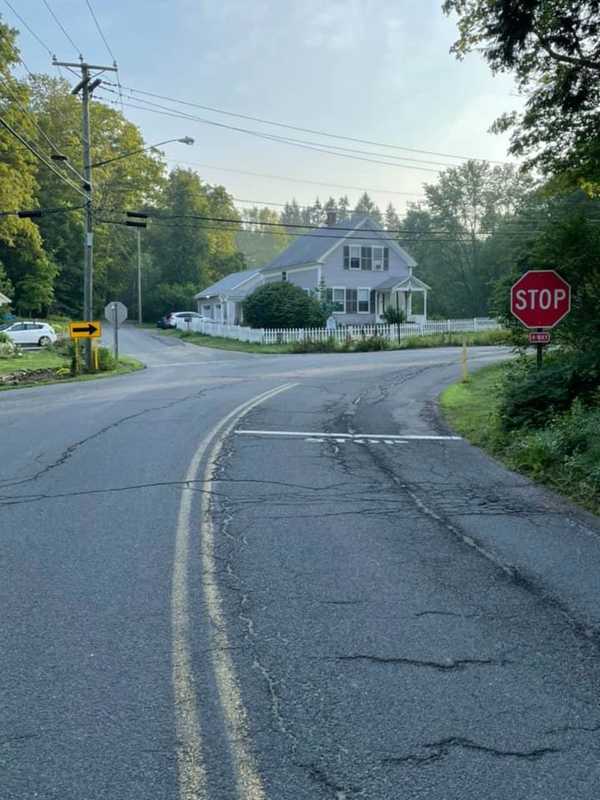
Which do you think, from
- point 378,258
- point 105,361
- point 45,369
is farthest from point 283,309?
point 45,369

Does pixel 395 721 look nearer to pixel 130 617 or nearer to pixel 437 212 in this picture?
pixel 130 617

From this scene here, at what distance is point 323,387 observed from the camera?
2039 cm

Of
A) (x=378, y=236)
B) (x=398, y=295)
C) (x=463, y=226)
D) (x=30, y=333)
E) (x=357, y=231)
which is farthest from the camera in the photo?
(x=463, y=226)

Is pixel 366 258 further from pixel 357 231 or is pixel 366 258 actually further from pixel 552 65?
pixel 552 65

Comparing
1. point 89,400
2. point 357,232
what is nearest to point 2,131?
point 357,232

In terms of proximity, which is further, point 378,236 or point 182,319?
point 182,319

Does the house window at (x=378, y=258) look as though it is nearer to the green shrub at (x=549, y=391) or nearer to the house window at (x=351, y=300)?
the house window at (x=351, y=300)

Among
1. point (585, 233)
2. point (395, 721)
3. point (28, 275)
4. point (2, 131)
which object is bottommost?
point (395, 721)

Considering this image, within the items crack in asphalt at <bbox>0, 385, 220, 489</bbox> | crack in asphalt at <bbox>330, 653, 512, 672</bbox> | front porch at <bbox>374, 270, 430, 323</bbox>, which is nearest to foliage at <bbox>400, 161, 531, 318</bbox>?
front porch at <bbox>374, 270, 430, 323</bbox>

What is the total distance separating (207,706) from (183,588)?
1701 mm

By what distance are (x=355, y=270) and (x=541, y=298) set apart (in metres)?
39.6

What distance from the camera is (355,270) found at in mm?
50531

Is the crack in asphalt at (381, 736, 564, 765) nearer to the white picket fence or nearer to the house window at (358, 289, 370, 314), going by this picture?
the white picket fence

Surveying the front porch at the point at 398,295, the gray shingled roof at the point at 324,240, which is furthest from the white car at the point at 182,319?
the front porch at the point at 398,295
